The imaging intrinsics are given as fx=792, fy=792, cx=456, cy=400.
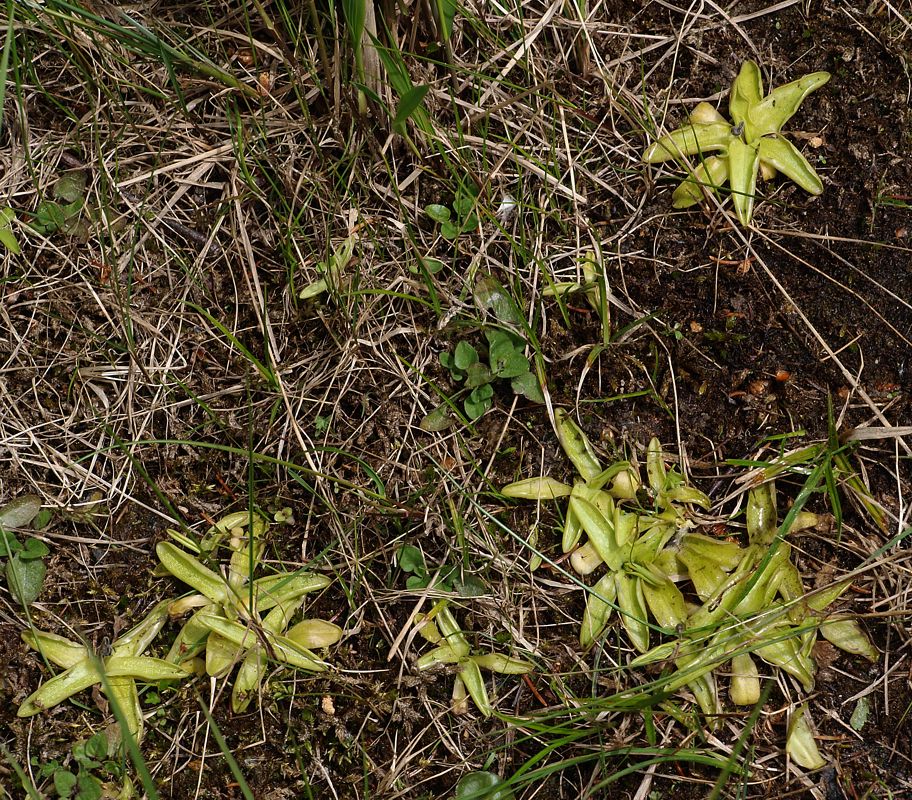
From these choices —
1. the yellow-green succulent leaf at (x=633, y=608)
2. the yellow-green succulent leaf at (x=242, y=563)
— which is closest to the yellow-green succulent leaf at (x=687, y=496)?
the yellow-green succulent leaf at (x=633, y=608)

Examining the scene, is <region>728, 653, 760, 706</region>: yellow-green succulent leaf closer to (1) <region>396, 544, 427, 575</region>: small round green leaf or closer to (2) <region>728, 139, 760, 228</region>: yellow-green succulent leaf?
(1) <region>396, 544, 427, 575</region>: small round green leaf

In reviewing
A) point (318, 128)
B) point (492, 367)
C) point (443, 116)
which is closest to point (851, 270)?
point (492, 367)

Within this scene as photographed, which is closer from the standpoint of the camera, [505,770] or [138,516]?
[505,770]

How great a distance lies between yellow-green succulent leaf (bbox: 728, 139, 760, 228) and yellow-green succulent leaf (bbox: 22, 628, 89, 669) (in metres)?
1.98

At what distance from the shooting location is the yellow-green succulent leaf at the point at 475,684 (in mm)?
1885

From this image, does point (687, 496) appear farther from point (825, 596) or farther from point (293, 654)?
point (293, 654)

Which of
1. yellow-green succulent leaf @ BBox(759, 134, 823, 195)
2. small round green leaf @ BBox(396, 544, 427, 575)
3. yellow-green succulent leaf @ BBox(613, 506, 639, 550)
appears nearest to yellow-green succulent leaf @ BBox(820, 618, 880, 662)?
yellow-green succulent leaf @ BBox(613, 506, 639, 550)

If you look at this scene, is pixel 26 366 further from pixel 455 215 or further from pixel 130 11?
pixel 455 215

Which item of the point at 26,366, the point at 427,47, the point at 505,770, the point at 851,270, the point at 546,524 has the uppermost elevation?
the point at 427,47

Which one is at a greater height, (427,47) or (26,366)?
(427,47)

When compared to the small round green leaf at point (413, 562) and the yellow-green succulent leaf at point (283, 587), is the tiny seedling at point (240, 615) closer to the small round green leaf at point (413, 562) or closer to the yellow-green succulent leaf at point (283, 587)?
the yellow-green succulent leaf at point (283, 587)

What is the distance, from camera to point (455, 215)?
2037 millimetres

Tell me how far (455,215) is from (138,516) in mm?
1113

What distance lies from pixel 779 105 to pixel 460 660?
1.62 metres
